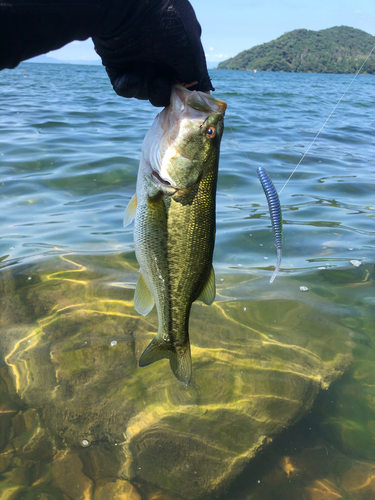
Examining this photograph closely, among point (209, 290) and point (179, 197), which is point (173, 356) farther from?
point (179, 197)

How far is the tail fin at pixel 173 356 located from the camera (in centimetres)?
257

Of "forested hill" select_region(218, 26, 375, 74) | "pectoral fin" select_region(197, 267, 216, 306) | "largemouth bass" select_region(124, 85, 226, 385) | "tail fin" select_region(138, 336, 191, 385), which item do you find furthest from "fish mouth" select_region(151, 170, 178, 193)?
"forested hill" select_region(218, 26, 375, 74)

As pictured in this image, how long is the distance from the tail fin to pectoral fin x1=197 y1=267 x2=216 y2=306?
0.34 metres

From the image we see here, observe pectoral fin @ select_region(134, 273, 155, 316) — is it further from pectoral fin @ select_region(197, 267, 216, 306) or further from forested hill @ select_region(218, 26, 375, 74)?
forested hill @ select_region(218, 26, 375, 74)

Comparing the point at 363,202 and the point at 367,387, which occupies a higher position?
the point at 363,202

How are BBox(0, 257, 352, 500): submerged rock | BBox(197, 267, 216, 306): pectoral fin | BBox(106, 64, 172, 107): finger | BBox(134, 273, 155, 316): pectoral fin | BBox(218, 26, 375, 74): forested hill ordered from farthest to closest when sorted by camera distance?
BBox(218, 26, 375, 74): forested hill, BBox(0, 257, 352, 500): submerged rock, BBox(134, 273, 155, 316): pectoral fin, BBox(197, 267, 216, 306): pectoral fin, BBox(106, 64, 172, 107): finger

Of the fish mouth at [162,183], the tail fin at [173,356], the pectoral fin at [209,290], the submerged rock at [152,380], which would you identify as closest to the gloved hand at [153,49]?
the fish mouth at [162,183]

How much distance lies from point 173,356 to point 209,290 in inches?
20.7

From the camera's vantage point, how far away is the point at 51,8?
158cm

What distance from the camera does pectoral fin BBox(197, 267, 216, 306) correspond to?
8.22 feet

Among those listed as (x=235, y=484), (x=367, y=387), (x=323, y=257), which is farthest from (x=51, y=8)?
(x=323, y=257)

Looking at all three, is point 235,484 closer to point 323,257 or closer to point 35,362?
point 35,362

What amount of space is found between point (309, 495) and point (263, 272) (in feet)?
8.42

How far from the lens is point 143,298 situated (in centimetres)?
267
